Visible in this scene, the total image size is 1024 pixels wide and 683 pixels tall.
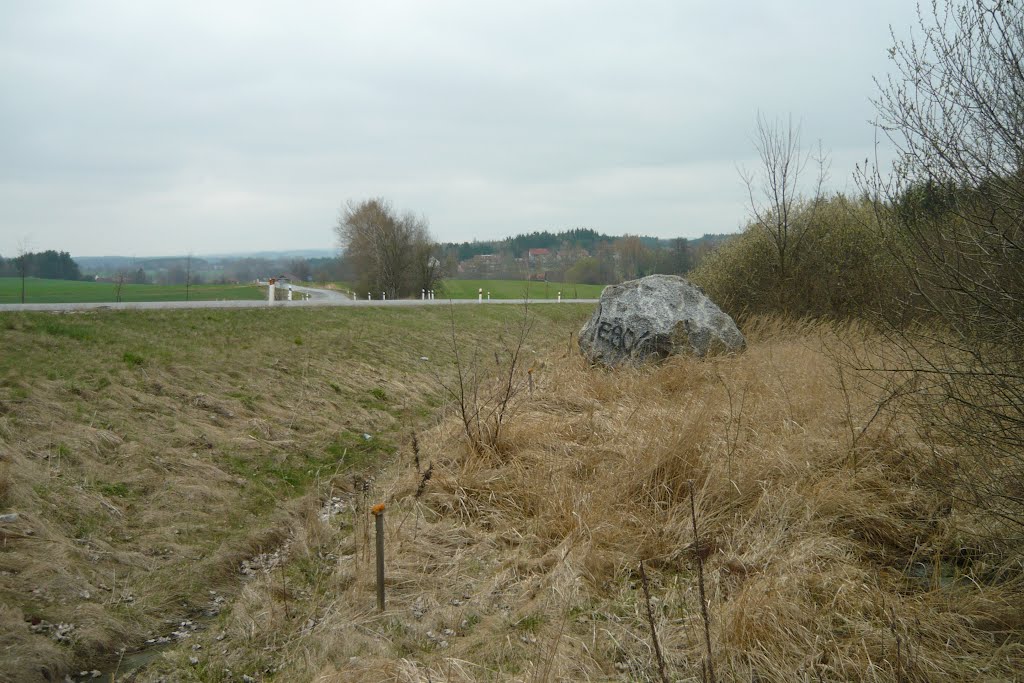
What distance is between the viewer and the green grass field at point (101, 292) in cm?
1647

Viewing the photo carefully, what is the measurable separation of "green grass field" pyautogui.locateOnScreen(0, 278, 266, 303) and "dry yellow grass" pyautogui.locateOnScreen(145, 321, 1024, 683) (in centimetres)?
1222

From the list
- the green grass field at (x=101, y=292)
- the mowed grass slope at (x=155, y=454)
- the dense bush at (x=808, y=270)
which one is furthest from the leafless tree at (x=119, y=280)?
the dense bush at (x=808, y=270)

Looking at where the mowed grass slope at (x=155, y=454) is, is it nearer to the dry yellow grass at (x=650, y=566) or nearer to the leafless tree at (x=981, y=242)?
the dry yellow grass at (x=650, y=566)

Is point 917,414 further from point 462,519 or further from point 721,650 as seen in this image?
point 462,519

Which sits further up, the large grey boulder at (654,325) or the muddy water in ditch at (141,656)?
the large grey boulder at (654,325)

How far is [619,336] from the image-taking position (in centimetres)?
1199

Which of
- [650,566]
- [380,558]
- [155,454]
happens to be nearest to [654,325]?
[650,566]

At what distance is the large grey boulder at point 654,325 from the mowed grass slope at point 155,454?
291 cm

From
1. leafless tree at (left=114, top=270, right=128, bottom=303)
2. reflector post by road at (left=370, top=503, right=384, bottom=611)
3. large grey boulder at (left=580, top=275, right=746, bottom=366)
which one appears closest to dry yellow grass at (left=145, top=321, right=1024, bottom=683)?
reflector post by road at (left=370, top=503, right=384, bottom=611)

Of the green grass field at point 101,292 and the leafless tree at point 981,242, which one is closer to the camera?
the leafless tree at point 981,242

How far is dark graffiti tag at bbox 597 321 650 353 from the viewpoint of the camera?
11.7 meters

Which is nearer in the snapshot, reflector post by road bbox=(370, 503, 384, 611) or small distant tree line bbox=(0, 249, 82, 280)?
reflector post by road bbox=(370, 503, 384, 611)

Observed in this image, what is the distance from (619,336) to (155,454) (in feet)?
22.7

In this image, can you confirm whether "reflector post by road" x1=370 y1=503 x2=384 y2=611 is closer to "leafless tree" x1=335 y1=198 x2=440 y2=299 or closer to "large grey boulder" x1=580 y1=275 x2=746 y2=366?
"large grey boulder" x1=580 y1=275 x2=746 y2=366
